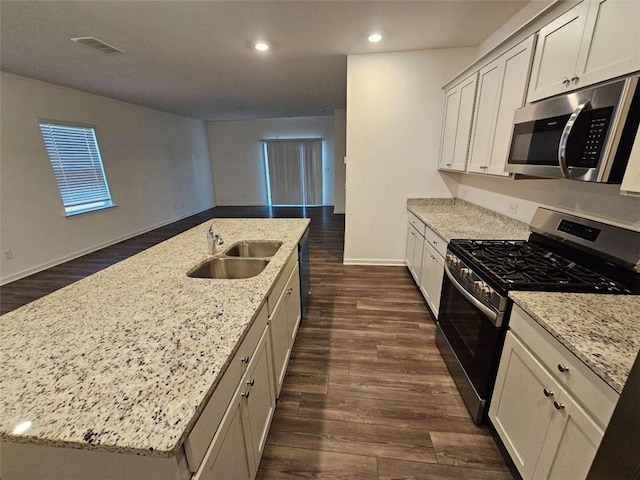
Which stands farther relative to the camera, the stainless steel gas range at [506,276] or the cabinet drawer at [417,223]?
the cabinet drawer at [417,223]

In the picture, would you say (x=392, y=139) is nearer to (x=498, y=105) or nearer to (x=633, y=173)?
(x=498, y=105)

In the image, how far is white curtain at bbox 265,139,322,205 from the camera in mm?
8273

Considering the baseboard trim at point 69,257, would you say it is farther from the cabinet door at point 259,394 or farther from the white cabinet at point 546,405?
the white cabinet at point 546,405

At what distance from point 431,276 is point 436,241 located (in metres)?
0.36

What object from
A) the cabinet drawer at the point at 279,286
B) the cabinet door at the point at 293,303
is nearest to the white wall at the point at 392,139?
the cabinet door at the point at 293,303

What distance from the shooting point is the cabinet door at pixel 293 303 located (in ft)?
6.54

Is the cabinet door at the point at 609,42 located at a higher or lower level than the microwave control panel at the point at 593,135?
higher

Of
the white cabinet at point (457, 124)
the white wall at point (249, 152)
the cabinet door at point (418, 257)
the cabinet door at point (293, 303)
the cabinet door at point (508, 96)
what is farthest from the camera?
the white wall at point (249, 152)

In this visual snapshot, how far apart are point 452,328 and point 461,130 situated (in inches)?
78.3

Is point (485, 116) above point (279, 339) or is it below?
above

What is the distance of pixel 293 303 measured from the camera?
2.15 meters

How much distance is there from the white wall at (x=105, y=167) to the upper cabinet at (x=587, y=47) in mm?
5661

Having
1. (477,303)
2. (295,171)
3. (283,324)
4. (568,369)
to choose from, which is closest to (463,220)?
(477,303)

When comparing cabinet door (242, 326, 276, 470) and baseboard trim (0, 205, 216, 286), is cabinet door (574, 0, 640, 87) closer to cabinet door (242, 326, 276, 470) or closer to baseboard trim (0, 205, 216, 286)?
cabinet door (242, 326, 276, 470)
